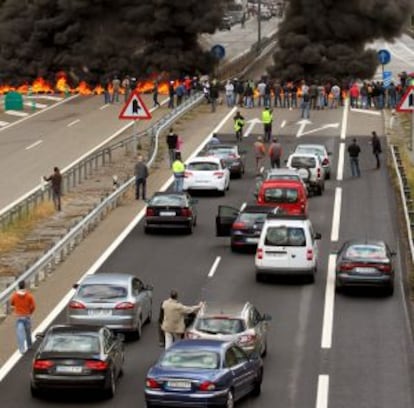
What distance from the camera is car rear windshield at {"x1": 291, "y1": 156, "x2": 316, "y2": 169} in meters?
47.8

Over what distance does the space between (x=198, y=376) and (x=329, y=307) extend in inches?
397

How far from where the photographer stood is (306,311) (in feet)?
103

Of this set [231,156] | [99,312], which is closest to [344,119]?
[231,156]

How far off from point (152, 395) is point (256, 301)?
10360 millimetres

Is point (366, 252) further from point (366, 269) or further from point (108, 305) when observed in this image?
point (108, 305)

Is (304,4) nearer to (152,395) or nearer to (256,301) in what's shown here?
(256,301)

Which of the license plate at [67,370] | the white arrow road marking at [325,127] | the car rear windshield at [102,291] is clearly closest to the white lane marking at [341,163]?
the white arrow road marking at [325,127]

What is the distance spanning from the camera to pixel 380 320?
30812 millimetres

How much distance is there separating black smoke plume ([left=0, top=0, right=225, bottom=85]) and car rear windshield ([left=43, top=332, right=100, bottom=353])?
62.6 m

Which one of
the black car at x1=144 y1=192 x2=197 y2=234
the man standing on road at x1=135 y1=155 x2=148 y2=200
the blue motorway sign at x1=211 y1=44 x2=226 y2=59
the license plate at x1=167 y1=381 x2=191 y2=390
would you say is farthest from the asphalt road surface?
the blue motorway sign at x1=211 y1=44 x2=226 y2=59

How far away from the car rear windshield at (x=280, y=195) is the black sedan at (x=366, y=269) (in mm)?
8631

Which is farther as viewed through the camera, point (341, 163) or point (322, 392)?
point (341, 163)

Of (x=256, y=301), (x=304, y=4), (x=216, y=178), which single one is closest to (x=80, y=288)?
(x=256, y=301)

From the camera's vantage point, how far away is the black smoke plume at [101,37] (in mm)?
86875
